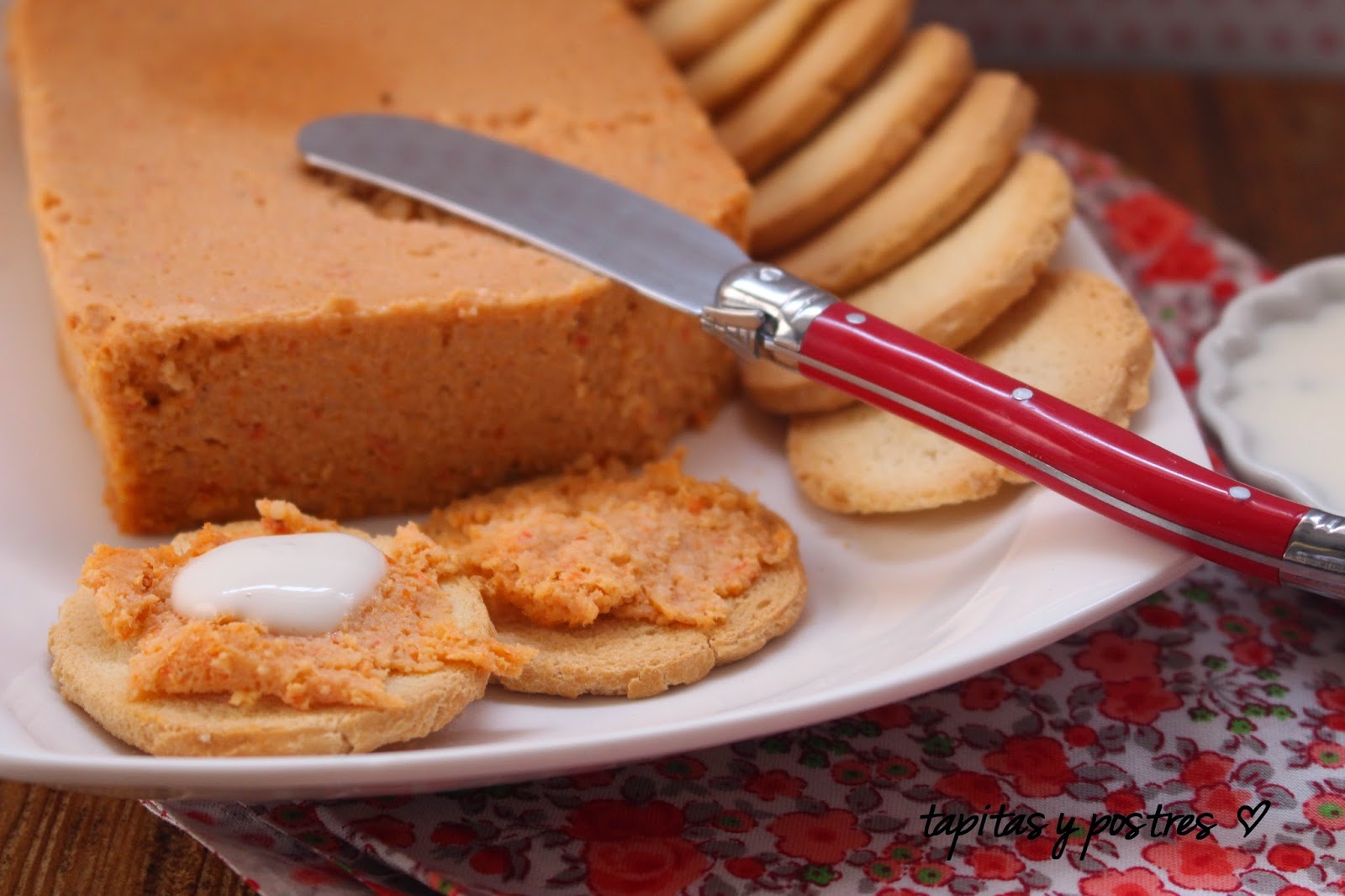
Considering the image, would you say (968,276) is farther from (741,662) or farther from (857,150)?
(741,662)

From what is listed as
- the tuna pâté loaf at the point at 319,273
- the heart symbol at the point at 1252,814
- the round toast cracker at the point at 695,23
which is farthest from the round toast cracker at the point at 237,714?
the round toast cracker at the point at 695,23

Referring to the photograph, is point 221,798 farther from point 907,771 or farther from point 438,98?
point 438,98

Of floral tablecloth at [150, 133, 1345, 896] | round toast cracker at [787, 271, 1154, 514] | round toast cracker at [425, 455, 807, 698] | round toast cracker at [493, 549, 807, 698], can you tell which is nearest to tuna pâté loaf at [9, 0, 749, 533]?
round toast cracker at [425, 455, 807, 698]

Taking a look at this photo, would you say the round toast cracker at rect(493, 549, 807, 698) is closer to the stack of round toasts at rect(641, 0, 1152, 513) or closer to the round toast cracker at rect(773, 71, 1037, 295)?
the stack of round toasts at rect(641, 0, 1152, 513)

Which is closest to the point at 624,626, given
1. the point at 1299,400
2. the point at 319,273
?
the point at 319,273

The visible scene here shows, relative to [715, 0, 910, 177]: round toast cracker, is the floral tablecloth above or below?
below

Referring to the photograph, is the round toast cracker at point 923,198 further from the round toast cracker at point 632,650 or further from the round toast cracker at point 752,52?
the round toast cracker at point 632,650
